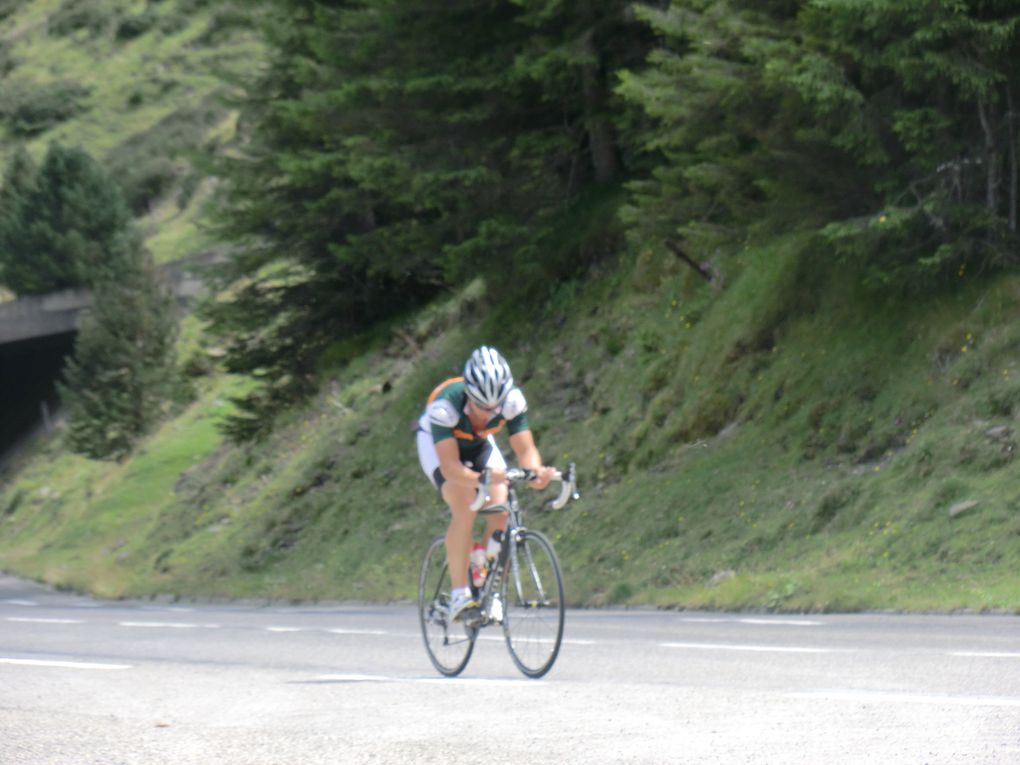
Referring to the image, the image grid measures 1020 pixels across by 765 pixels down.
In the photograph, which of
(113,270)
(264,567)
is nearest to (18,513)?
(113,270)

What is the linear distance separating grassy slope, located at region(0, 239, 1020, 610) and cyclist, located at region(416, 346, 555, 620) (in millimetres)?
5909

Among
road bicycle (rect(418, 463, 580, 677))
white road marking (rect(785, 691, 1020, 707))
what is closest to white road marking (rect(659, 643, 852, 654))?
road bicycle (rect(418, 463, 580, 677))

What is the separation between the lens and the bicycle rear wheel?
10797 millimetres

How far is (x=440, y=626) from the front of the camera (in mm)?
11070

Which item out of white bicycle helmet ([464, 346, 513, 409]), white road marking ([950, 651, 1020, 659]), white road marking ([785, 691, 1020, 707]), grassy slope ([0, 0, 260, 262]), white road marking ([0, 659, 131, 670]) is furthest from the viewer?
grassy slope ([0, 0, 260, 262])

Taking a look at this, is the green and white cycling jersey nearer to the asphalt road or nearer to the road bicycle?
the road bicycle

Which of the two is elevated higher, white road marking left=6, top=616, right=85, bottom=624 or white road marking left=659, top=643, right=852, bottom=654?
white road marking left=659, top=643, right=852, bottom=654

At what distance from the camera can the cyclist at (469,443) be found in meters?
9.75

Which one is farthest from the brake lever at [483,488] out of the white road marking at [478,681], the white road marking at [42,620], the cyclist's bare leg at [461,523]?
the white road marking at [42,620]

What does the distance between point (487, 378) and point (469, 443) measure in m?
0.76

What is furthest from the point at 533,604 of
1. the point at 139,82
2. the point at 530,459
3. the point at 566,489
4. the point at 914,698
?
the point at 139,82

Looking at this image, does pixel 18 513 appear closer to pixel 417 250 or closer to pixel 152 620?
pixel 417 250

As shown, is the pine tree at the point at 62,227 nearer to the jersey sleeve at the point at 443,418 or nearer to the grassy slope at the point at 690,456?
the grassy slope at the point at 690,456

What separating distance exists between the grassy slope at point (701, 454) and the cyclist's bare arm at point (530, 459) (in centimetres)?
598
